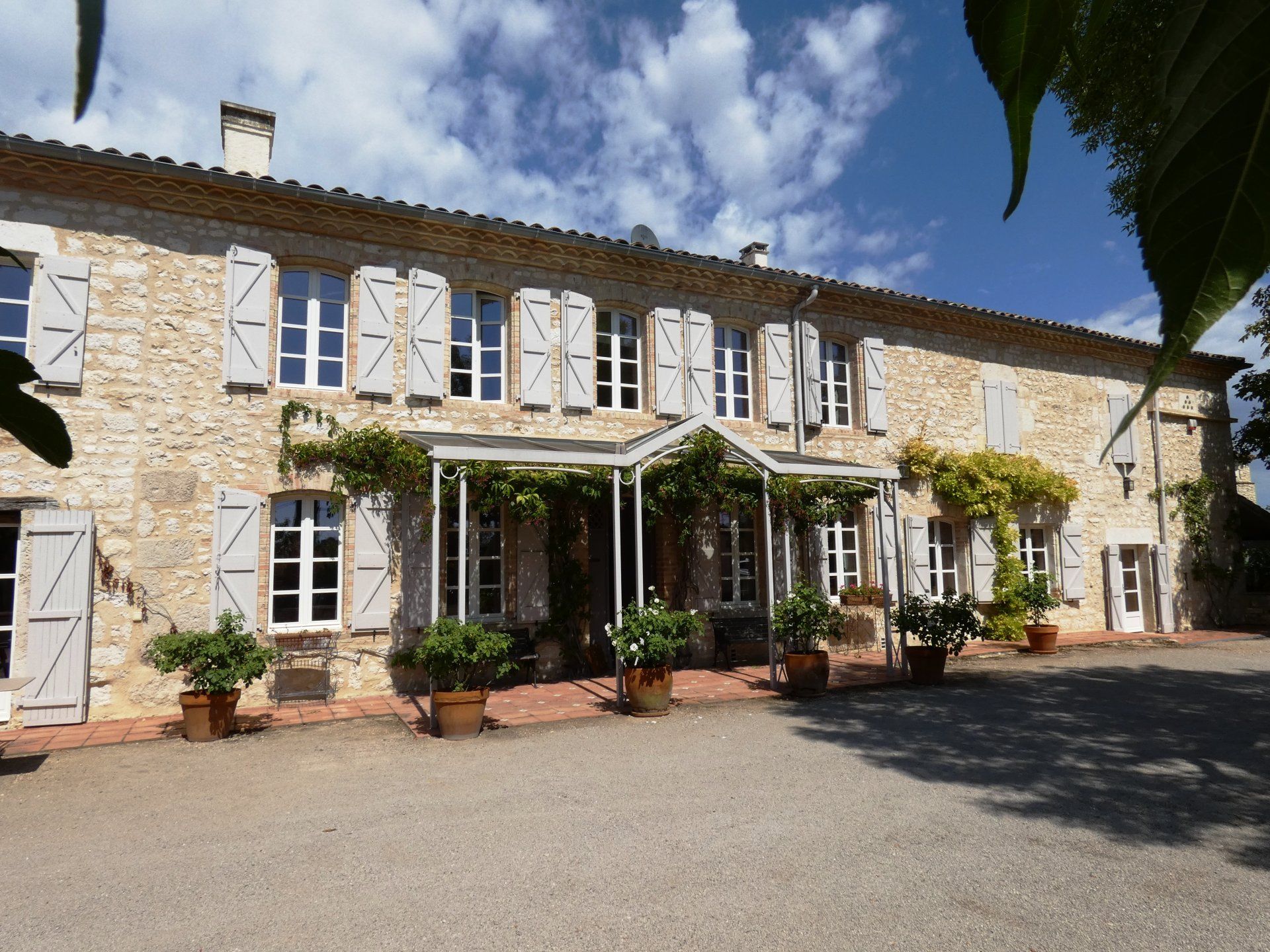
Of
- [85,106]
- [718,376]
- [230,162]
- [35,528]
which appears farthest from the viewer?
[718,376]

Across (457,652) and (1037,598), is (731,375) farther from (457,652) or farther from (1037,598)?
(457,652)

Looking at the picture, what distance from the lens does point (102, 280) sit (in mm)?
7676

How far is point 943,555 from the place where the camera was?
1220 centimetres

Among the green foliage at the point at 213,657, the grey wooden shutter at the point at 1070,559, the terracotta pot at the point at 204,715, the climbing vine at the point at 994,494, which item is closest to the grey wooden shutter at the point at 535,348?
the green foliage at the point at 213,657

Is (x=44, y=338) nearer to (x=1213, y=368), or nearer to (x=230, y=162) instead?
(x=230, y=162)

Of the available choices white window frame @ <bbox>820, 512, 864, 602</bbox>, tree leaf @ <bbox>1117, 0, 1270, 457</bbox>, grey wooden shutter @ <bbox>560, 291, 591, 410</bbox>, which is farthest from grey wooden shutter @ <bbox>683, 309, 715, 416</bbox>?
tree leaf @ <bbox>1117, 0, 1270, 457</bbox>

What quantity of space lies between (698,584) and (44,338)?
7449 mm

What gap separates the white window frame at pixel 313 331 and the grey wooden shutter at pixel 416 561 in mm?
1526

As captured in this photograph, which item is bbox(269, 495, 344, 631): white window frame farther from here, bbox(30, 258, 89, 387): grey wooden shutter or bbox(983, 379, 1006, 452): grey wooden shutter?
bbox(983, 379, 1006, 452): grey wooden shutter

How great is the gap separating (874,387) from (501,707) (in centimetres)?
716

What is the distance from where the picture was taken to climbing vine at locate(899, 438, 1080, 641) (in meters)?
11.9

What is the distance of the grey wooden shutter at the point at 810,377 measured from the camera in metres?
11.2

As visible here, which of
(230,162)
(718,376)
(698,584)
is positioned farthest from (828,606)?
(230,162)

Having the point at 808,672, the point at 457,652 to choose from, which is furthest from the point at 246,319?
the point at 808,672
